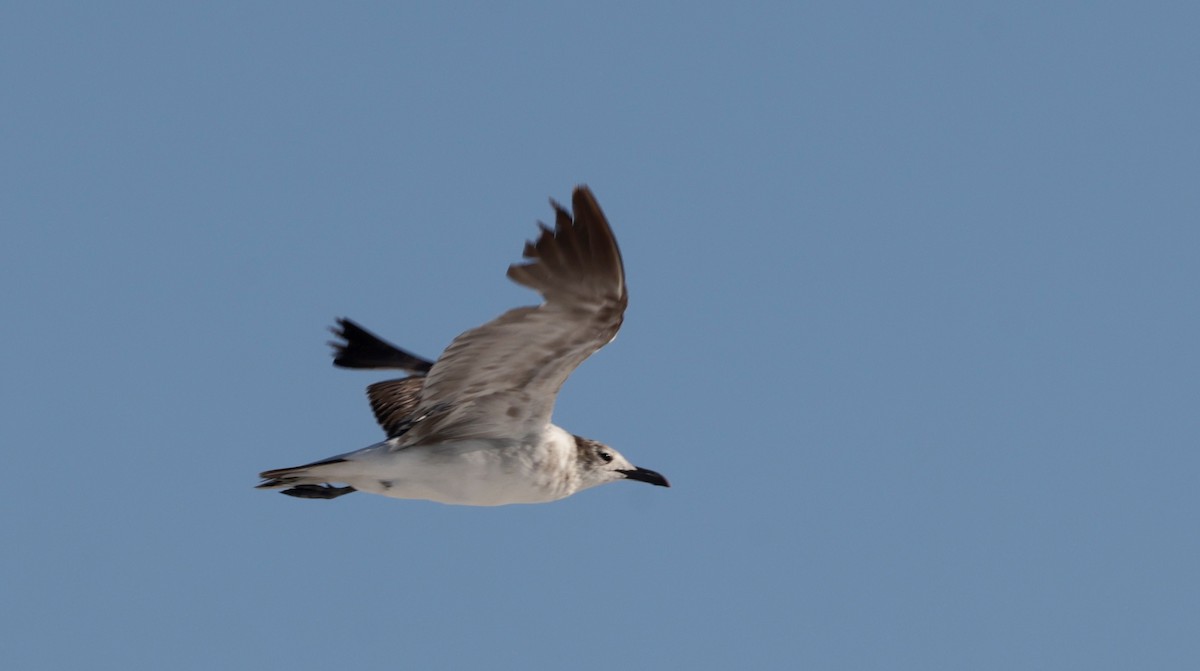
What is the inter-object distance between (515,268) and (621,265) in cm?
80

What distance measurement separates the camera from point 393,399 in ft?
59.7

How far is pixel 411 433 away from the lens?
14492 millimetres

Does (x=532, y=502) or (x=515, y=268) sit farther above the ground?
(x=515, y=268)

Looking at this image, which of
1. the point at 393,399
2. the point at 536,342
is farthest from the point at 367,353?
the point at 536,342

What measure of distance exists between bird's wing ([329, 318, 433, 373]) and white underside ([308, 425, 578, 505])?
4663 mm

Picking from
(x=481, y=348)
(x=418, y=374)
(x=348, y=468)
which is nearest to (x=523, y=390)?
(x=481, y=348)

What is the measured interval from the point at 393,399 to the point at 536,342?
222 inches

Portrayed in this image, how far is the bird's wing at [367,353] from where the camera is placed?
1928 centimetres

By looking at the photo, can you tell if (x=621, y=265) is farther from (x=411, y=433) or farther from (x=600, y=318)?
(x=411, y=433)

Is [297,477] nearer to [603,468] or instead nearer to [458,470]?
[458,470]

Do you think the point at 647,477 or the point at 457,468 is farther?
the point at 647,477

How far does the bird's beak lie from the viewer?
15828 mm

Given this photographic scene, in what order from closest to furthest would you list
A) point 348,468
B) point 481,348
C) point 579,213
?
1. point 579,213
2. point 481,348
3. point 348,468

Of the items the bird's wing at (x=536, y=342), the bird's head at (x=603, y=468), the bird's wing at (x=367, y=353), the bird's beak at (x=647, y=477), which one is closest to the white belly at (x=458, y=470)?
the bird's wing at (x=536, y=342)
